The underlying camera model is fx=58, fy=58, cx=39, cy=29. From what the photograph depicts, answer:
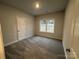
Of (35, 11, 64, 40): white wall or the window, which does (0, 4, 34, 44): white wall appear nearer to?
the window

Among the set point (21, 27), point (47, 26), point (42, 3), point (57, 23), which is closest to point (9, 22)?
point (21, 27)

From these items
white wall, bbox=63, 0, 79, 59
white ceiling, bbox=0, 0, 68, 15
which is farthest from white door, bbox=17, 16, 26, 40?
white wall, bbox=63, 0, 79, 59

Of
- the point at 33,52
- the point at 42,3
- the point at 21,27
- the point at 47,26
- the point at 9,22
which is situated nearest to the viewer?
the point at 33,52

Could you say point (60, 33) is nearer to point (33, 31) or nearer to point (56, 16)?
point (56, 16)

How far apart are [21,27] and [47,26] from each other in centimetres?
249

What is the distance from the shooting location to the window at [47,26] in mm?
5479

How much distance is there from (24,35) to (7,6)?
2.62m

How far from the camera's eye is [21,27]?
4.85m

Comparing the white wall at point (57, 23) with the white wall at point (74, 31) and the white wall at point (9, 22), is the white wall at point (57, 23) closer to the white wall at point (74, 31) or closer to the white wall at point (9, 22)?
the white wall at point (9, 22)

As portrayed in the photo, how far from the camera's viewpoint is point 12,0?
2.99 metres

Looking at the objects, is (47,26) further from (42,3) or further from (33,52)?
(33,52)

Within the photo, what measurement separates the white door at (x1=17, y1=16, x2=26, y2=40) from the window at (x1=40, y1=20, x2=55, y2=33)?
6.10 feet

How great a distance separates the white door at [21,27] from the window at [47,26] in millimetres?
1861

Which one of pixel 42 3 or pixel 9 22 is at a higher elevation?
pixel 42 3
